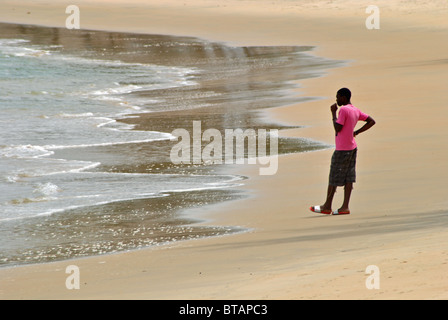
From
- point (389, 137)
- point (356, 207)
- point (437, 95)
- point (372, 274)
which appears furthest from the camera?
point (437, 95)

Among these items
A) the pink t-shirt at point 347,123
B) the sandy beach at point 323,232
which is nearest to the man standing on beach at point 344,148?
the pink t-shirt at point 347,123

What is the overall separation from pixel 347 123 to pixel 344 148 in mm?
247

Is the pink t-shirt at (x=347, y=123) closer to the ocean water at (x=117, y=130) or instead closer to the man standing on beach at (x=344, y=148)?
the man standing on beach at (x=344, y=148)

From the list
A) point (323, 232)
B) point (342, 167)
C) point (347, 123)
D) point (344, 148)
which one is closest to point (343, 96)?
point (347, 123)

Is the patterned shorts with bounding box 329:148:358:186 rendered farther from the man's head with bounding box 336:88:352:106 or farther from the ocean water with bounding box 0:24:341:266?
the ocean water with bounding box 0:24:341:266

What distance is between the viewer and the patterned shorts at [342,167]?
8289 mm

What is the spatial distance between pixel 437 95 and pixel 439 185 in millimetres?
7551

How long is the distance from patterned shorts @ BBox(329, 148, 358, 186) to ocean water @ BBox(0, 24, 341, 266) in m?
1.08

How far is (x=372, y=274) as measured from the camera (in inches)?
211

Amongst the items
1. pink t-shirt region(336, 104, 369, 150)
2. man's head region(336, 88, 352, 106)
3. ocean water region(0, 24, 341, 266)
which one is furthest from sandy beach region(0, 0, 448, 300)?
man's head region(336, 88, 352, 106)

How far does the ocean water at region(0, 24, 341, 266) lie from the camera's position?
856 cm

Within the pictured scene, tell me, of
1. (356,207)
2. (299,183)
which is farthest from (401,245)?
(299,183)

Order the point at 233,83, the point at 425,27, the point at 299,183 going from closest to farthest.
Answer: the point at 299,183
the point at 233,83
the point at 425,27
